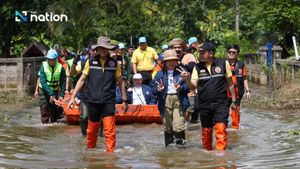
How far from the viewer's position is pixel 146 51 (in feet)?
51.5

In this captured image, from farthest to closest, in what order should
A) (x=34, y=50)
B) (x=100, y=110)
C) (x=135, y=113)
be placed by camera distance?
(x=34, y=50) < (x=135, y=113) < (x=100, y=110)

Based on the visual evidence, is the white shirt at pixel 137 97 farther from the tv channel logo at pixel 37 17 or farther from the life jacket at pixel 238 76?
the tv channel logo at pixel 37 17

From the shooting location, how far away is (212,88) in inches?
373

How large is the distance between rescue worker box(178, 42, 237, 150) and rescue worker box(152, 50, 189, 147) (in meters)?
0.44

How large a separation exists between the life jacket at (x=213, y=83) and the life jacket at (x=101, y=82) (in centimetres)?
131

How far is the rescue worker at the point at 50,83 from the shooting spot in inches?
533

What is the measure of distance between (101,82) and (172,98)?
1.17 meters

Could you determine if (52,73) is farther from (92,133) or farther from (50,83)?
(92,133)

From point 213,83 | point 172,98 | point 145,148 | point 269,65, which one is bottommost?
point 145,148

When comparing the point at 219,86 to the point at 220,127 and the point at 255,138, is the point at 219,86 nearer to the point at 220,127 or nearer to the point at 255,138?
the point at 220,127

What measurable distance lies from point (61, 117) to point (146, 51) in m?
2.61

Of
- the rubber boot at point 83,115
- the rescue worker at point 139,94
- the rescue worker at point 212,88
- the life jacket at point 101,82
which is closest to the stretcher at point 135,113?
the rescue worker at point 139,94

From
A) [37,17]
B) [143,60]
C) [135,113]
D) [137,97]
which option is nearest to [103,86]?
[135,113]

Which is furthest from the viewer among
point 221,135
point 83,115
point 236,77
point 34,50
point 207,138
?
point 34,50
